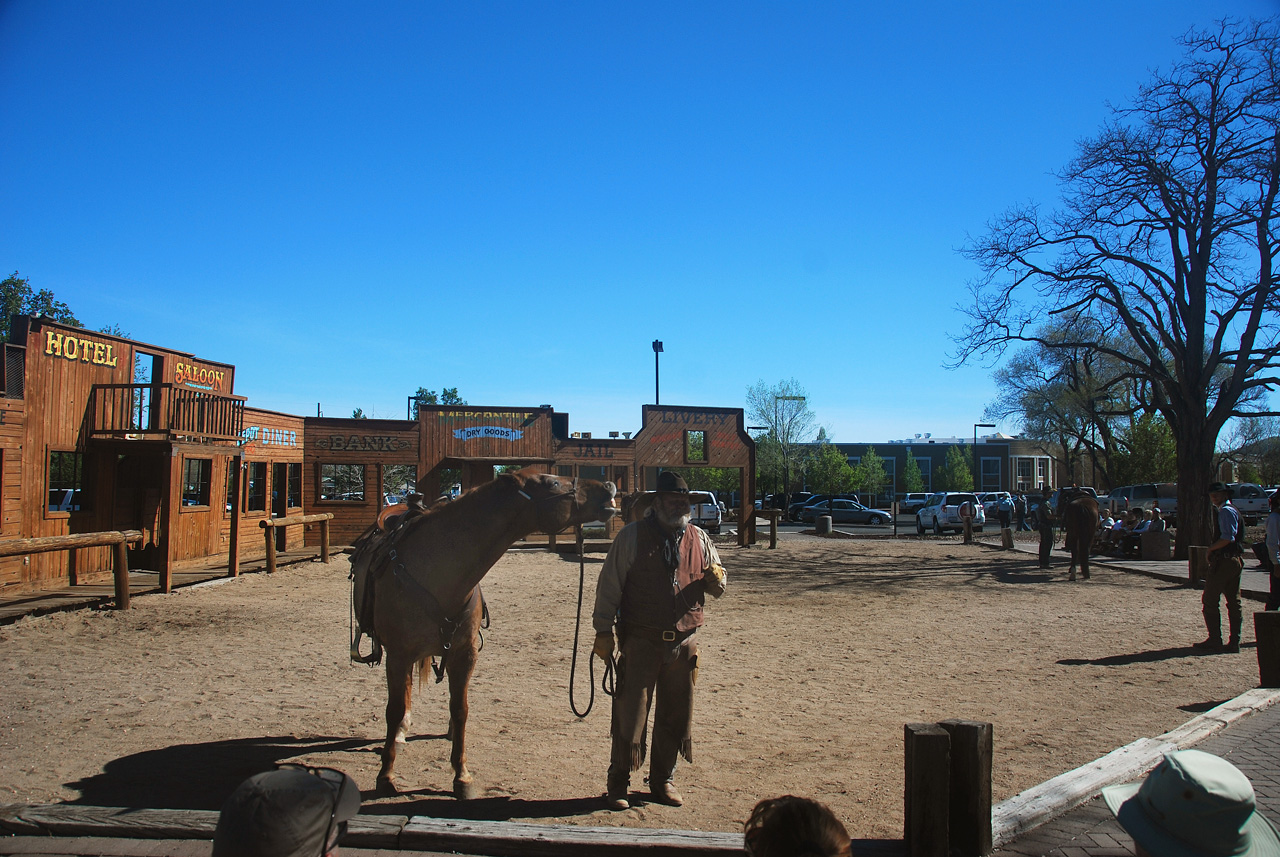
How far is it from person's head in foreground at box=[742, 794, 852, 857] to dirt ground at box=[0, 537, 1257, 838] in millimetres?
2451

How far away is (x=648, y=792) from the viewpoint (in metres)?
4.36

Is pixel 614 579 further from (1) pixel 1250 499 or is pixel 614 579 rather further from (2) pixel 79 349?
(1) pixel 1250 499

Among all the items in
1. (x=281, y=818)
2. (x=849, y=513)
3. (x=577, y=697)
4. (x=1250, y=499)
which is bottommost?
(x=577, y=697)

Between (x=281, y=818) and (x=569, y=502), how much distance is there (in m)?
2.69

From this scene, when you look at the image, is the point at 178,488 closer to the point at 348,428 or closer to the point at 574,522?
the point at 348,428

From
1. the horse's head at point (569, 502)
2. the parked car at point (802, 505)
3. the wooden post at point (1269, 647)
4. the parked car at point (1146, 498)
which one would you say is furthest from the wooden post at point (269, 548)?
the parked car at point (802, 505)

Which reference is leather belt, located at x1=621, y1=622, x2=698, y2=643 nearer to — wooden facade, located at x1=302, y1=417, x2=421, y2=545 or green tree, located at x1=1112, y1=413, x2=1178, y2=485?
wooden facade, located at x1=302, y1=417, x2=421, y2=545

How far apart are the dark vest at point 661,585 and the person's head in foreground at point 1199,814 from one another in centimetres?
237

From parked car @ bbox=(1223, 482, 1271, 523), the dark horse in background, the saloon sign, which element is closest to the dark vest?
the dark horse in background

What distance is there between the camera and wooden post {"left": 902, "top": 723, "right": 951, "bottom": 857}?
332cm

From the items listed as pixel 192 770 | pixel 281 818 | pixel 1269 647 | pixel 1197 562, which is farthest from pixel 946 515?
pixel 281 818

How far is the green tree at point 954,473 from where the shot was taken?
62500 mm

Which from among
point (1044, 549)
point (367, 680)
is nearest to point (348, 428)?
point (367, 680)

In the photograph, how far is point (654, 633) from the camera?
163 inches
